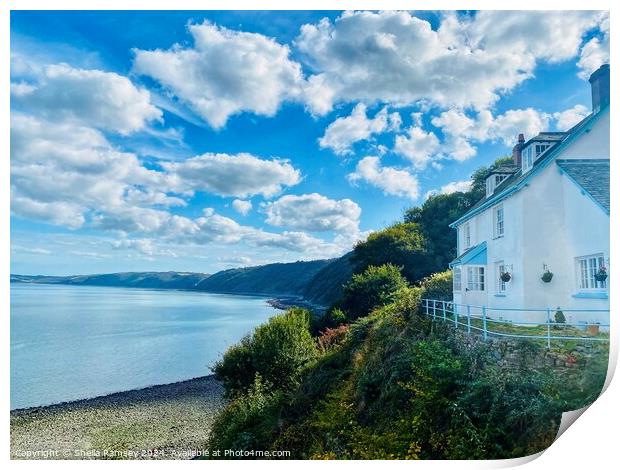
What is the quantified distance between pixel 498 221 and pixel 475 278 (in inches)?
49.7

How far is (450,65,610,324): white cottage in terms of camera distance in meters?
4.62

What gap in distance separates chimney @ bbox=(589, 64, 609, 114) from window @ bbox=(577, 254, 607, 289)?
5.34ft

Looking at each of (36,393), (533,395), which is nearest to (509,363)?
(533,395)

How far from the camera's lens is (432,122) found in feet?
18.1

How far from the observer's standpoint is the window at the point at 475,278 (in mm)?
7434

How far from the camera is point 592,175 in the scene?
15.5 feet

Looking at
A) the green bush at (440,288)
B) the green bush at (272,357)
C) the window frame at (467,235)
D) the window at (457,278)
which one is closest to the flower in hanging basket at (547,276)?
the window at (457,278)

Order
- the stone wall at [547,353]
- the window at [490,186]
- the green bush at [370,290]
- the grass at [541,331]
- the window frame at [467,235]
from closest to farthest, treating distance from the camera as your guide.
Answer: the stone wall at [547,353] < the grass at [541,331] < the window at [490,186] < the window frame at [467,235] < the green bush at [370,290]

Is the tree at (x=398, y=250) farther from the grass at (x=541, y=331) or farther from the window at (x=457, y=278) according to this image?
the grass at (x=541, y=331)

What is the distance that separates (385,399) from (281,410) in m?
2.44

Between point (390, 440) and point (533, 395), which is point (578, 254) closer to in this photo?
point (533, 395)

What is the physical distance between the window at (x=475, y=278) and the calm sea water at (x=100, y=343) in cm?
843

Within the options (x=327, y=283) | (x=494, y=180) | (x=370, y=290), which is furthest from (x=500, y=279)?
(x=327, y=283)

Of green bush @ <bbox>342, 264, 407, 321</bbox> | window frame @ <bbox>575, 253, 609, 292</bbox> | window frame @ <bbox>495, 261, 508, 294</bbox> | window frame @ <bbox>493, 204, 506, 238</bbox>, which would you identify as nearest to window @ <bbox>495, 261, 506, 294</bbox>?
window frame @ <bbox>495, 261, 508, 294</bbox>
